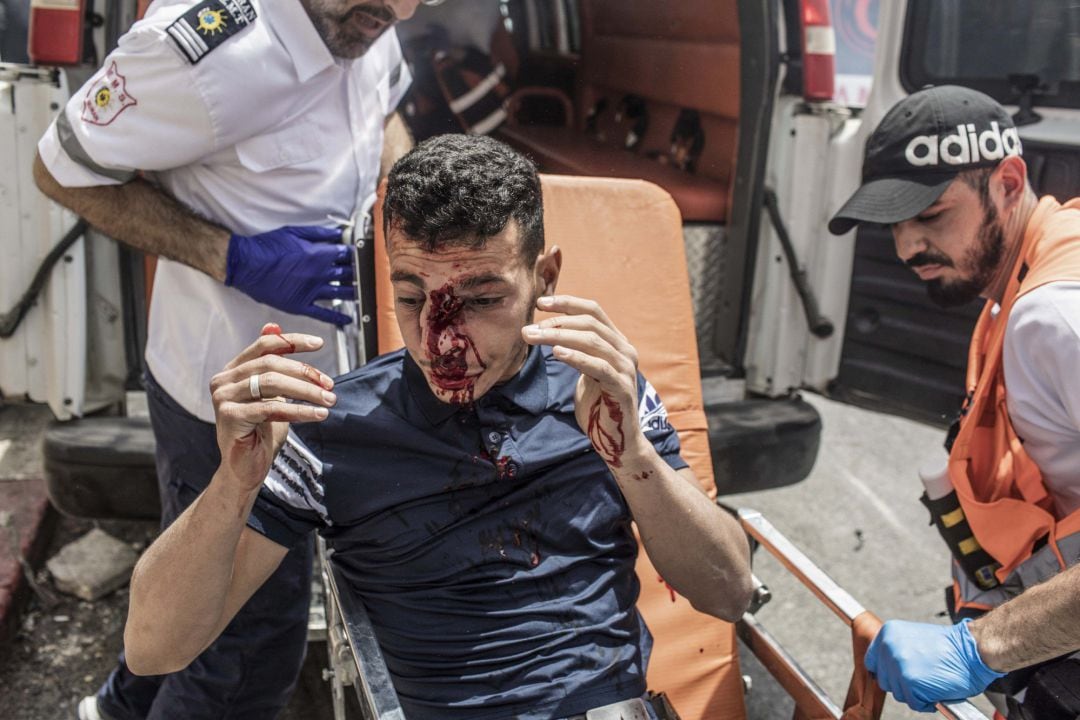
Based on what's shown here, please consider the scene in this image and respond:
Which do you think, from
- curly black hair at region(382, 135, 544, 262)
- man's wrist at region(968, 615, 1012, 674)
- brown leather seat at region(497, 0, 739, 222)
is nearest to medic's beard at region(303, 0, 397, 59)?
curly black hair at region(382, 135, 544, 262)

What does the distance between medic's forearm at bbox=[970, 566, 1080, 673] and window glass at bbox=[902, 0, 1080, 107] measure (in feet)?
5.81

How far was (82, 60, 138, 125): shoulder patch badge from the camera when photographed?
2.07 metres

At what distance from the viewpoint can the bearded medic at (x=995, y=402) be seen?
1.68 metres

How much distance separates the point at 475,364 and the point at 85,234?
1588mm

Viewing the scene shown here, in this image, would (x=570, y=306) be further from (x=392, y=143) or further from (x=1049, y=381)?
(x=392, y=143)

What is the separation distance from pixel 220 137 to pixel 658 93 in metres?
3.57

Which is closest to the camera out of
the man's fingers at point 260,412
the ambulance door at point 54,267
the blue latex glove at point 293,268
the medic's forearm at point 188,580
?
the man's fingers at point 260,412

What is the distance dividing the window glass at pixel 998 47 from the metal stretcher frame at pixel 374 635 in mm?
1644

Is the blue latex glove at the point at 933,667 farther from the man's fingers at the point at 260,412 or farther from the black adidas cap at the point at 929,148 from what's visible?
the man's fingers at the point at 260,412

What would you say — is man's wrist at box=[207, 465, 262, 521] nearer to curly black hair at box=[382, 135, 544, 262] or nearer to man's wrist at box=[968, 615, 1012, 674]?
curly black hair at box=[382, 135, 544, 262]

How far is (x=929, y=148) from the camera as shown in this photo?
2.09 metres

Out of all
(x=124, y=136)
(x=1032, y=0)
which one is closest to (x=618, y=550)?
(x=124, y=136)

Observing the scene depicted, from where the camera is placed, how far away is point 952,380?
315 centimetres

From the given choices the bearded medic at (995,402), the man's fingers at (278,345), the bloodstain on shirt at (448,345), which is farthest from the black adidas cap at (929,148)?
the man's fingers at (278,345)
